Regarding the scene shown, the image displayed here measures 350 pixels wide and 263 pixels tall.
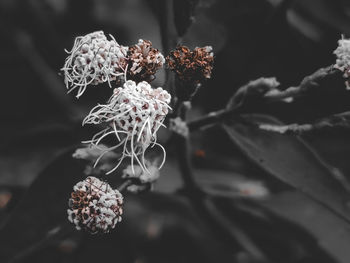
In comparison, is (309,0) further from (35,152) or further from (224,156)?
(35,152)

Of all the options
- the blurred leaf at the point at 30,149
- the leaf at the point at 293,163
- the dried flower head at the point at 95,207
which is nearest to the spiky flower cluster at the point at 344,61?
the leaf at the point at 293,163

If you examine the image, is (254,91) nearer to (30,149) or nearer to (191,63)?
(191,63)

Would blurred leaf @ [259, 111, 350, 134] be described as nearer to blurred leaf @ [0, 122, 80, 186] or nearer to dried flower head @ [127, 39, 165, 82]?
dried flower head @ [127, 39, 165, 82]

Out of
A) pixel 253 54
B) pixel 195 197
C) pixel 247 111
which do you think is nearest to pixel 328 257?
pixel 195 197

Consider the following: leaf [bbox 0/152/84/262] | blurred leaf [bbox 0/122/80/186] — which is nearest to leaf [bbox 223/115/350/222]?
leaf [bbox 0/152/84/262]

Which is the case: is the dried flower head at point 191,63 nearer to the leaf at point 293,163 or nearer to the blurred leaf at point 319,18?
the leaf at point 293,163
